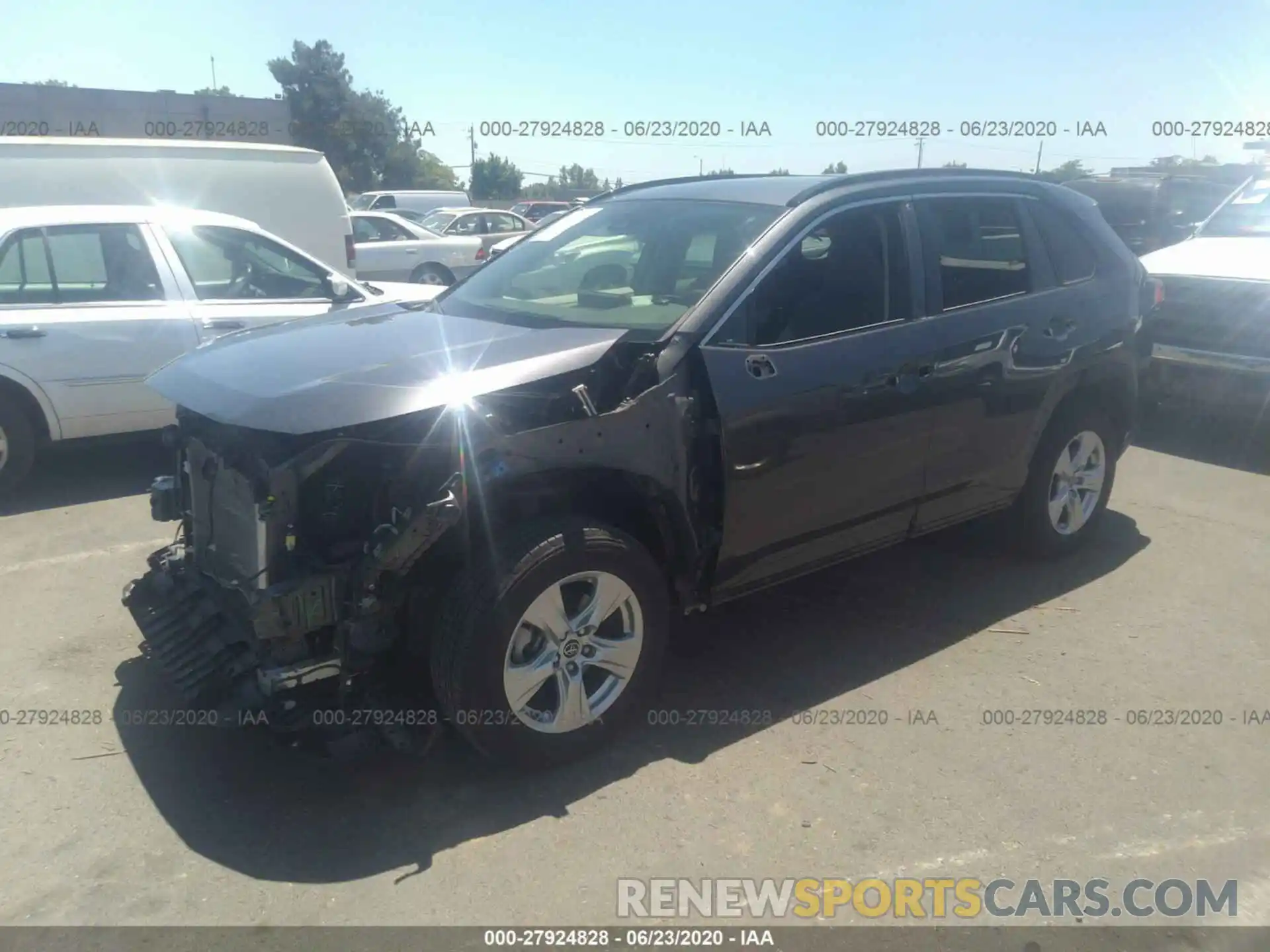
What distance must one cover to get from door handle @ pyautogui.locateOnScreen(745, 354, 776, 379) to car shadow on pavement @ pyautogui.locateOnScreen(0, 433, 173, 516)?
12.0 ft

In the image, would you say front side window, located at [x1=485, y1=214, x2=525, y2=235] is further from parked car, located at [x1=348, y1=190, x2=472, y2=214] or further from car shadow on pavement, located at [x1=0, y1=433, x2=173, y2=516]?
car shadow on pavement, located at [x1=0, y1=433, x2=173, y2=516]

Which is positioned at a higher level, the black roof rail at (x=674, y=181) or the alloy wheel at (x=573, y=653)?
the black roof rail at (x=674, y=181)

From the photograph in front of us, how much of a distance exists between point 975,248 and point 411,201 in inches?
986

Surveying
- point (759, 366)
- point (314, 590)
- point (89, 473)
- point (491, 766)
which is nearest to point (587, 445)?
point (759, 366)

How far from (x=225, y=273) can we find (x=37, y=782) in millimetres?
4172

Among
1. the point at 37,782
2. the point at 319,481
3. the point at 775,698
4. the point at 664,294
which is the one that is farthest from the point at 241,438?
the point at 775,698

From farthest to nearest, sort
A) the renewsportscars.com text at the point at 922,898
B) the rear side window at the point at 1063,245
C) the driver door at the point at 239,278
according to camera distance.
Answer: the driver door at the point at 239,278 < the rear side window at the point at 1063,245 < the renewsportscars.com text at the point at 922,898

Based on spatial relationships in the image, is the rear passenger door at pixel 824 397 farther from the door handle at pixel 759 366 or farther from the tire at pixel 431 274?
the tire at pixel 431 274

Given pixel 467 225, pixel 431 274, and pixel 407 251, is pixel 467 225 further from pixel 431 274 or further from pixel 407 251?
pixel 407 251

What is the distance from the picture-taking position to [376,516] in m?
3.29

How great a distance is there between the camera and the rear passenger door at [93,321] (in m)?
6.08

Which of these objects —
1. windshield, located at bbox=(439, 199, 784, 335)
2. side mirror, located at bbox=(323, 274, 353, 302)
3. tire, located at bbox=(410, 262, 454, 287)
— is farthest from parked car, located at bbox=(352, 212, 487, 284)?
windshield, located at bbox=(439, 199, 784, 335)

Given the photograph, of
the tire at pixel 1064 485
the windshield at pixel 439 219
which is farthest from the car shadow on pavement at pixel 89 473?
the windshield at pixel 439 219

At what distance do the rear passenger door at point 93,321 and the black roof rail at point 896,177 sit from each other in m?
4.14
